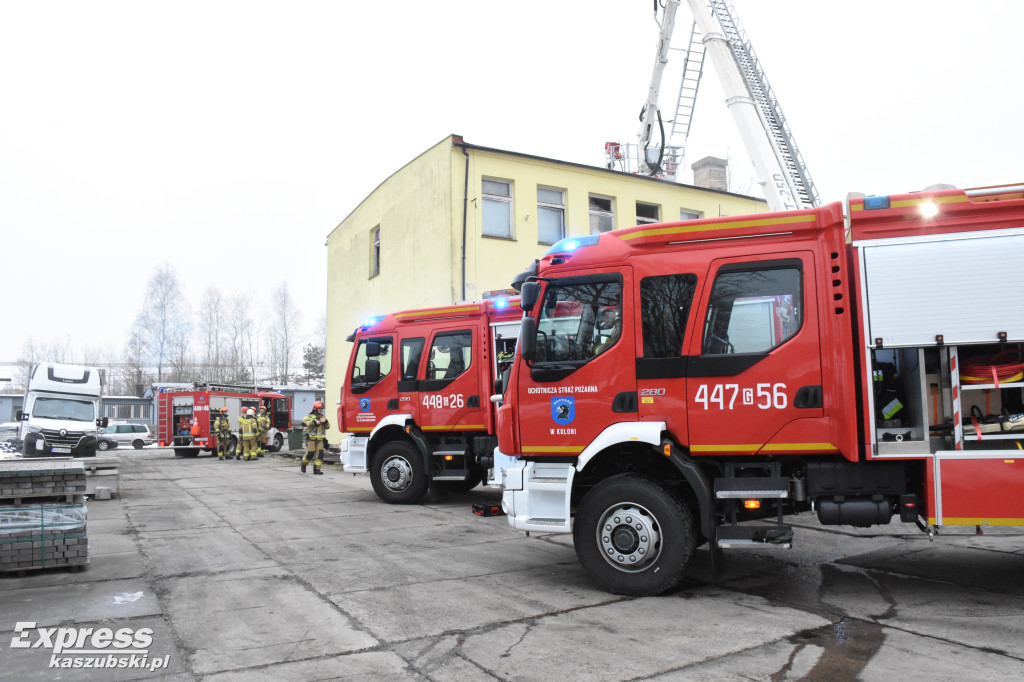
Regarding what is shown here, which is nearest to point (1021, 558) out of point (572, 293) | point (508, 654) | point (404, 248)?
point (572, 293)

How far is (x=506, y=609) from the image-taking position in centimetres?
513

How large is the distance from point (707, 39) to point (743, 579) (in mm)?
9624

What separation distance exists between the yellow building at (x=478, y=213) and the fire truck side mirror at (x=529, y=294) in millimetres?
8980

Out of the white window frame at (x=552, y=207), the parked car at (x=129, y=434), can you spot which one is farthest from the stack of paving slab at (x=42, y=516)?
the parked car at (x=129, y=434)

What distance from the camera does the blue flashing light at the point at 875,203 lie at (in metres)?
5.12

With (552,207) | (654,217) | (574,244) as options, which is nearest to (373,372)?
(574,244)

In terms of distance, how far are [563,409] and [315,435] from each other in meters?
12.5

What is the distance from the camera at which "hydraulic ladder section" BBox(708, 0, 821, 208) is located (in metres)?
11.2

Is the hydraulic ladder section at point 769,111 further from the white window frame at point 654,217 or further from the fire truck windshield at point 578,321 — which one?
the white window frame at point 654,217

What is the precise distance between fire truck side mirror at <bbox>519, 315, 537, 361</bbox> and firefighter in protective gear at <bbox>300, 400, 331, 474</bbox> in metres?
11.9

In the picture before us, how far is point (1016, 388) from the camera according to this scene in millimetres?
4891

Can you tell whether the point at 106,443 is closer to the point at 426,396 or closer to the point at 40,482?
the point at 426,396

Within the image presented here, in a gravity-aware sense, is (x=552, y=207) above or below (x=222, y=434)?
above

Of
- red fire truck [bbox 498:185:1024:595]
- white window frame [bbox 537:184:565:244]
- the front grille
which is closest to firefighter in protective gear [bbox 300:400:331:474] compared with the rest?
white window frame [bbox 537:184:565:244]
